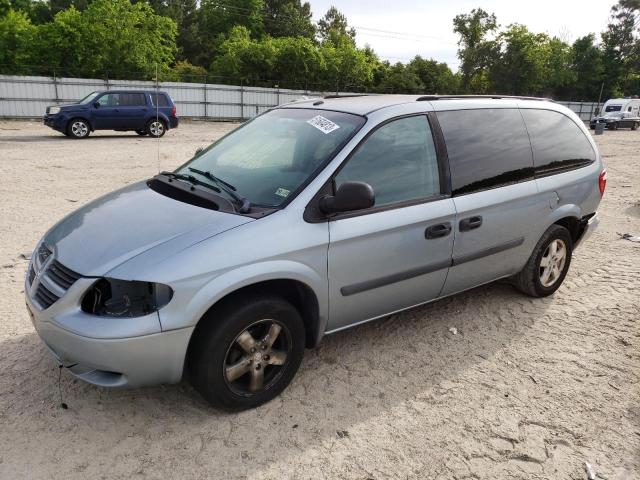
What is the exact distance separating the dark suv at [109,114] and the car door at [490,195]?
14.3 metres

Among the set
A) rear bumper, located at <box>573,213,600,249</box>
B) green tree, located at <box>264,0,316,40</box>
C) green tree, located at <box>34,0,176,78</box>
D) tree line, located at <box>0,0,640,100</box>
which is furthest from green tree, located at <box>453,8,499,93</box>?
rear bumper, located at <box>573,213,600,249</box>

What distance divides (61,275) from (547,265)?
3.86 metres

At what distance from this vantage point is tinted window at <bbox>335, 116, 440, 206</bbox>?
10.4ft

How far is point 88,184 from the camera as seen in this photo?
360 inches

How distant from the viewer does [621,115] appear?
34.8 metres

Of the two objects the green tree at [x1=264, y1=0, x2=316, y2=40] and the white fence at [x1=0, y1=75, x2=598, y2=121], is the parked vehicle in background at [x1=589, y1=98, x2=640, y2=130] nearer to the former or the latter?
the white fence at [x1=0, y1=75, x2=598, y2=121]

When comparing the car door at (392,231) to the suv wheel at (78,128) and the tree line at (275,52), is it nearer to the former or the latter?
the suv wheel at (78,128)

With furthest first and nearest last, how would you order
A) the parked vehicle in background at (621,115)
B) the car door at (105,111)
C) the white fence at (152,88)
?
the parked vehicle in background at (621,115) < the white fence at (152,88) < the car door at (105,111)

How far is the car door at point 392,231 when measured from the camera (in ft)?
10.0

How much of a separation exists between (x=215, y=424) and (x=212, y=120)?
1146 inches

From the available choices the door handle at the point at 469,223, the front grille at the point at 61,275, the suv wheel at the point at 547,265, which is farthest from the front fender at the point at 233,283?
the suv wheel at the point at 547,265

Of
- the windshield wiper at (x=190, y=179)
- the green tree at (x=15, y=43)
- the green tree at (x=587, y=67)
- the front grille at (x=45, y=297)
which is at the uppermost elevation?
the green tree at (x=587, y=67)

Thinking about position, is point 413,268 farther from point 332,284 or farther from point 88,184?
point 88,184

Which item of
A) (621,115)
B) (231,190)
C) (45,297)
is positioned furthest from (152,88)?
(621,115)
